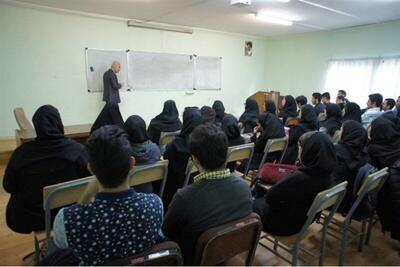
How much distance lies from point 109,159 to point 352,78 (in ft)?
22.6

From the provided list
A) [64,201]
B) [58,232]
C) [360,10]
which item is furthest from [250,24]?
[58,232]

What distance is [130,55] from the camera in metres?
5.97

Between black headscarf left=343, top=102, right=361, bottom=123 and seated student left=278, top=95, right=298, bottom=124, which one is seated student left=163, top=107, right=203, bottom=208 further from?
seated student left=278, top=95, right=298, bottom=124

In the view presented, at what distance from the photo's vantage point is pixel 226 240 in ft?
3.97

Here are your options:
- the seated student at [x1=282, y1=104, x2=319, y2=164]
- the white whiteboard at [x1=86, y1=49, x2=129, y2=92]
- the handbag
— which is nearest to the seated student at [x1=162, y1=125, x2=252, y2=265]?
the handbag

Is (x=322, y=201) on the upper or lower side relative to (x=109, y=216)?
lower

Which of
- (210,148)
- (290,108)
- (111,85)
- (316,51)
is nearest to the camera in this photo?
(210,148)

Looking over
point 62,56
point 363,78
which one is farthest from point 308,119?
point 62,56

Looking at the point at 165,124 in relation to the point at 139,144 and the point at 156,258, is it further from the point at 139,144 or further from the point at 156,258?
the point at 156,258

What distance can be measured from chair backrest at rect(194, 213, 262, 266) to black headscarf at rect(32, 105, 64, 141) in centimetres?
123

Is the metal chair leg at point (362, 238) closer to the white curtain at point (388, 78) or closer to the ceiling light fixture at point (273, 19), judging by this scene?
the ceiling light fixture at point (273, 19)

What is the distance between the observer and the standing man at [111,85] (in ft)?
18.1

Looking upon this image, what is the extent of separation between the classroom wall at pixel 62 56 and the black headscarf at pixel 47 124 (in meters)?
3.68

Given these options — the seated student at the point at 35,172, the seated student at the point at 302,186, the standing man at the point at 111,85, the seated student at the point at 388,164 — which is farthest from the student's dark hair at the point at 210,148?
the standing man at the point at 111,85
